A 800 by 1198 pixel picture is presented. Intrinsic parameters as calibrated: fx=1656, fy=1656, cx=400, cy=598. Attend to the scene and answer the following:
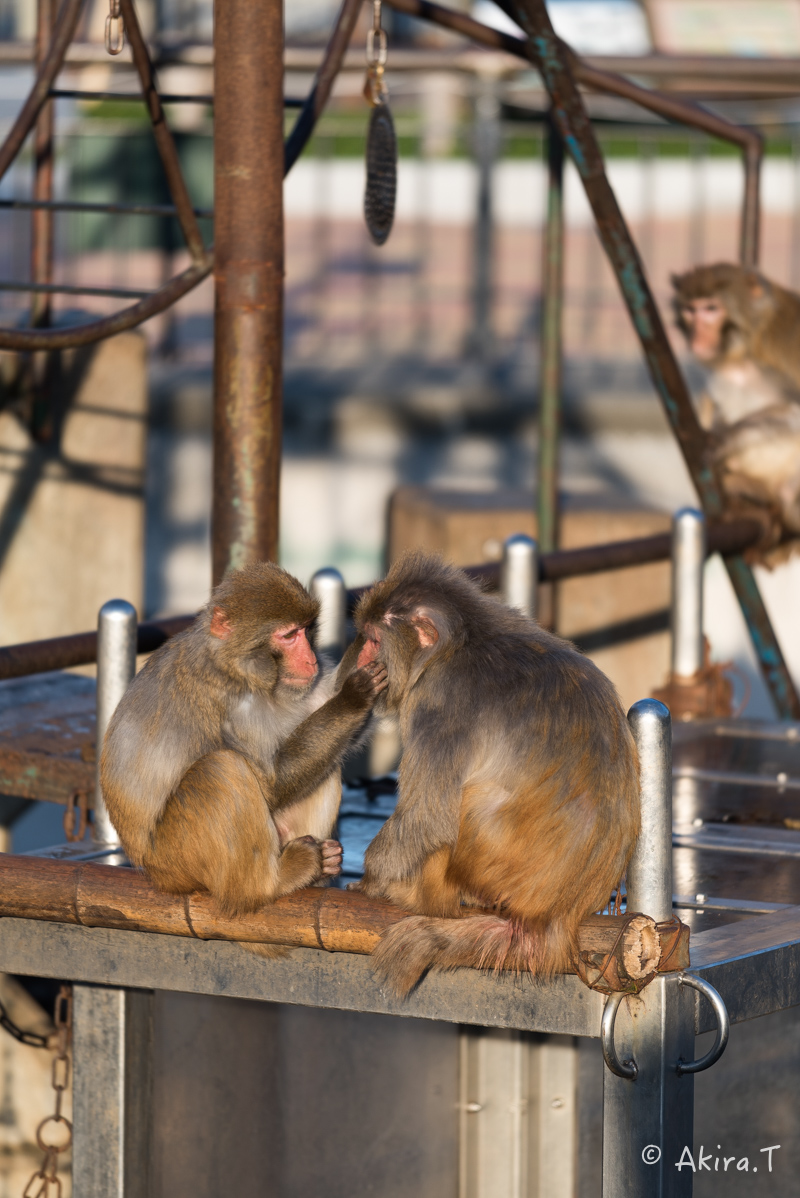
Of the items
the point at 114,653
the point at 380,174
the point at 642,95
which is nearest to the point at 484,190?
the point at 642,95

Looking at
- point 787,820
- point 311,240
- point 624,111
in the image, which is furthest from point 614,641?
point 311,240

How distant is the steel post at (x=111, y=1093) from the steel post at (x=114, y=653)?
15.9 inches

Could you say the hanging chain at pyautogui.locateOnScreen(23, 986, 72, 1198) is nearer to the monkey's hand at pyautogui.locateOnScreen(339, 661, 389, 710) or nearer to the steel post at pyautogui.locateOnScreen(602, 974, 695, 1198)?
the monkey's hand at pyautogui.locateOnScreen(339, 661, 389, 710)

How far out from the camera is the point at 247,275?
3221 mm

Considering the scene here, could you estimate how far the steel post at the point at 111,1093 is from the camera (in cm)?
296

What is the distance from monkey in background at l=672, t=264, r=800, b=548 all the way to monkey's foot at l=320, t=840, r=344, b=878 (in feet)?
8.51

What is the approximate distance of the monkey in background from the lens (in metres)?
4.82

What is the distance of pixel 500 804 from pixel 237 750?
1.50ft

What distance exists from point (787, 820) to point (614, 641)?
6.96 ft

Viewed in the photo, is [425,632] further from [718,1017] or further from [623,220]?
[623,220]

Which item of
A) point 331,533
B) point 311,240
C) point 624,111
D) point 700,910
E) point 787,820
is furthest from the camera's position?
point 311,240

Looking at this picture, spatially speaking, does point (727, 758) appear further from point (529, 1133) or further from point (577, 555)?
point (529, 1133)

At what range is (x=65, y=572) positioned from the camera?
512 centimetres

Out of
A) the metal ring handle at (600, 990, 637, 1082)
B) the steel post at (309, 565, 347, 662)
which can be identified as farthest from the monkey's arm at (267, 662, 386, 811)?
the steel post at (309, 565, 347, 662)
